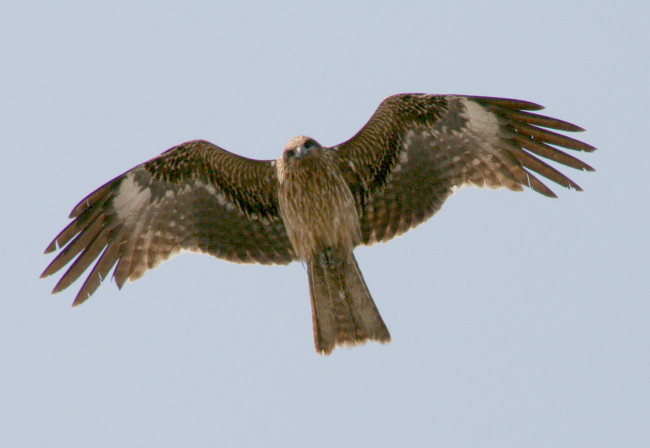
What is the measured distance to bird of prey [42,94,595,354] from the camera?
888 centimetres

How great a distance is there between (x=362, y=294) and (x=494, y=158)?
189cm

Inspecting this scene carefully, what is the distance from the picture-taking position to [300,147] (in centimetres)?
876

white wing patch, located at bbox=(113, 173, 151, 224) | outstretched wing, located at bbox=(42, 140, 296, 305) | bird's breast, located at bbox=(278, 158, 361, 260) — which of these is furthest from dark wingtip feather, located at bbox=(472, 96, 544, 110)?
white wing patch, located at bbox=(113, 173, 151, 224)

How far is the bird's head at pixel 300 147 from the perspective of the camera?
8.75 meters

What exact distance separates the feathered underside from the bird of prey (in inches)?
0.4

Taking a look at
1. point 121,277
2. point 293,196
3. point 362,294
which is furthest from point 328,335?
point 121,277

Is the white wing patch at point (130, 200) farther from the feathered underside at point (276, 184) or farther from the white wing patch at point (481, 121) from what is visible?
the white wing patch at point (481, 121)

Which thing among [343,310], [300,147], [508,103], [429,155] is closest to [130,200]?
[300,147]

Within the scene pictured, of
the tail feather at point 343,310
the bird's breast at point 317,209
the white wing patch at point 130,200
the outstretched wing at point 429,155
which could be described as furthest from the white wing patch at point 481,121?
the white wing patch at point 130,200

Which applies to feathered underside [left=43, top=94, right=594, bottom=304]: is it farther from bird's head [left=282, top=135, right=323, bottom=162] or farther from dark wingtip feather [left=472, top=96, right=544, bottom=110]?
bird's head [left=282, top=135, right=323, bottom=162]

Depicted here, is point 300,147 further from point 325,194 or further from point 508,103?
point 508,103

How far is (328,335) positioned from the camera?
8781mm

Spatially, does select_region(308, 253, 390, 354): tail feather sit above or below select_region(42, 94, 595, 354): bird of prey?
below

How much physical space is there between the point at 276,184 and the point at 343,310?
1439mm
